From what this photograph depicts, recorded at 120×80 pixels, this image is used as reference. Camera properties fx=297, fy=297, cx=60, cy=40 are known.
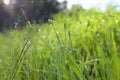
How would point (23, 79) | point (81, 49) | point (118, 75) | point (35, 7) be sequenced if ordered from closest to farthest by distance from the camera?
point (118, 75)
point (35, 7)
point (23, 79)
point (81, 49)

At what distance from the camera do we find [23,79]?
52.4 inches

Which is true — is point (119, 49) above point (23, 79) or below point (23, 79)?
above

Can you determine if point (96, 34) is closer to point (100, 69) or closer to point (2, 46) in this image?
point (100, 69)

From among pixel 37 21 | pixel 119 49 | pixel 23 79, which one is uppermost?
pixel 37 21

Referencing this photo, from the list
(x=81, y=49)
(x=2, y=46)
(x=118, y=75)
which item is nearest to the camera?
(x=118, y=75)

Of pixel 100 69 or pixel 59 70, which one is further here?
pixel 100 69

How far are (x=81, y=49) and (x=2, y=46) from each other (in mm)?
807

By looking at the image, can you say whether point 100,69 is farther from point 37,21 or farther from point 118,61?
point 37,21

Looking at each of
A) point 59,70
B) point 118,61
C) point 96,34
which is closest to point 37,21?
point 59,70

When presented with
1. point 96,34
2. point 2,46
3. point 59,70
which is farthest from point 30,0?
point 2,46

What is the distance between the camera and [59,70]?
1.01 meters

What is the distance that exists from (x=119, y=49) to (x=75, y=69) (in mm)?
509

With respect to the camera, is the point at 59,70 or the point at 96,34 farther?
the point at 96,34

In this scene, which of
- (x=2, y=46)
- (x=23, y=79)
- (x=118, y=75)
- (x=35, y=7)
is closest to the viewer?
(x=118, y=75)
